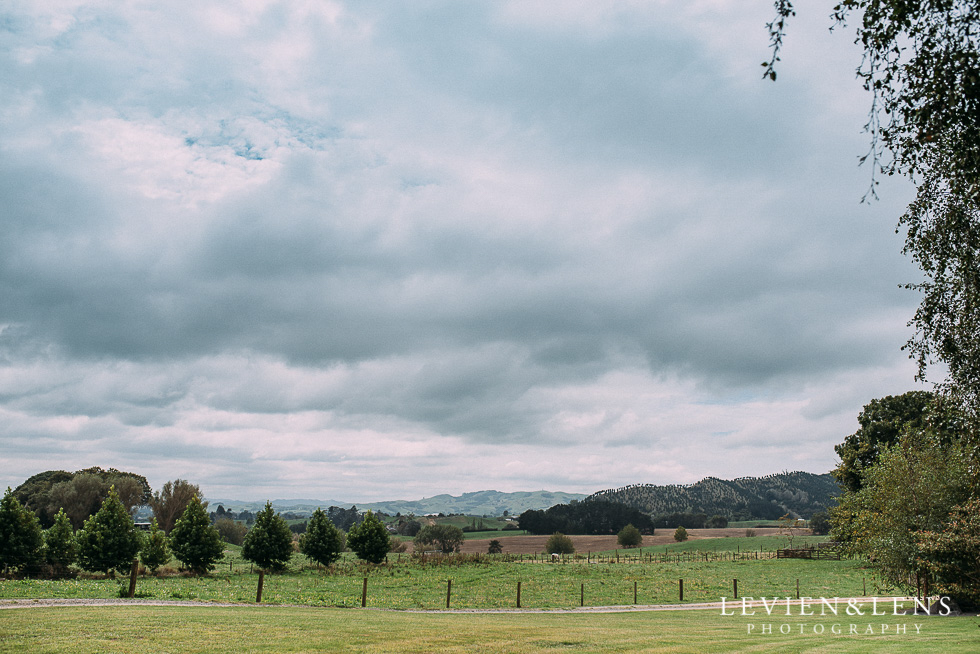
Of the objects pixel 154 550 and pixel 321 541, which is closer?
pixel 154 550

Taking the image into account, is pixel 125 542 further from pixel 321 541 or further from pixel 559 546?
pixel 559 546

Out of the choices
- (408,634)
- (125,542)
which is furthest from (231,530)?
(408,634)

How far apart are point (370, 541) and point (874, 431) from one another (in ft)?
183

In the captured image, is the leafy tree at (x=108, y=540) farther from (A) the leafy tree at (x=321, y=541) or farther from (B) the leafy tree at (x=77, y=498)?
(B) the leafy tree at (x=77, y=498)

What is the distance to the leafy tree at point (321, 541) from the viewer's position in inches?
2901

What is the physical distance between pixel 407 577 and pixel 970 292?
5916 centimetres

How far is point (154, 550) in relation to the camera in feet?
197

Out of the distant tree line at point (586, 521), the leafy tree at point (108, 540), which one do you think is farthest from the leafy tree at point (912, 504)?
the distant tree line at point (586, 521)

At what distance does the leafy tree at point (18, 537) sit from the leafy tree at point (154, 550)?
26.2ft

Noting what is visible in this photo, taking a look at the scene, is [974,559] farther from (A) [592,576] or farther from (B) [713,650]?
(A) [592,576]

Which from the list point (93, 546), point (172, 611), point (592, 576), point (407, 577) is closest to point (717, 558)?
point (592, 576)

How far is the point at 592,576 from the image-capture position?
65.1 m

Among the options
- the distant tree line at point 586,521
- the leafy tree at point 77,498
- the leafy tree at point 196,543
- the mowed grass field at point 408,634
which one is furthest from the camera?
the distant tree line at point 586,521

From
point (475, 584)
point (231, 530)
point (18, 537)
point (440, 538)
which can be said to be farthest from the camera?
point (231, 530)
